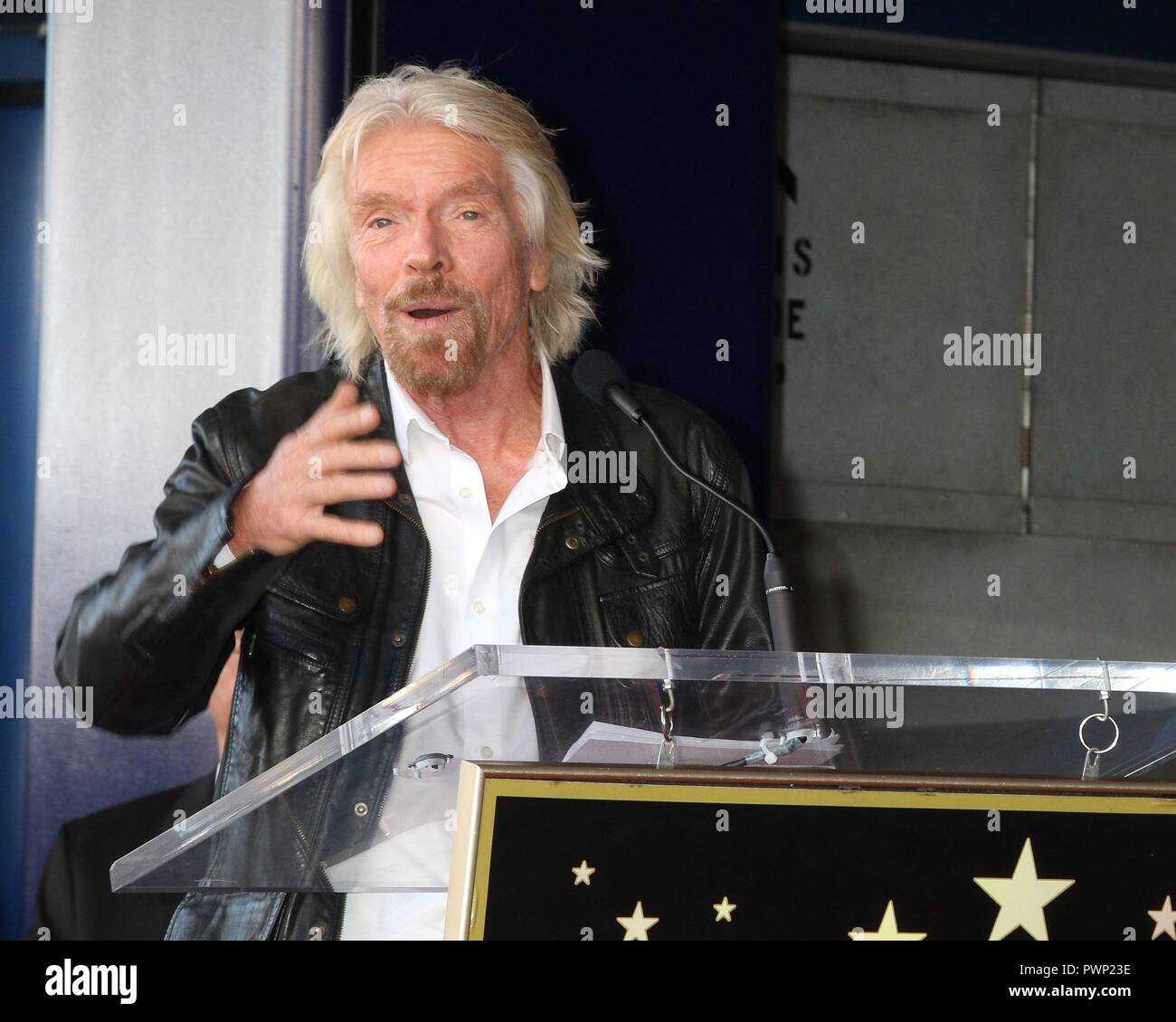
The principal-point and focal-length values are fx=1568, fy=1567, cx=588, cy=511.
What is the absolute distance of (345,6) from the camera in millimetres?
2652

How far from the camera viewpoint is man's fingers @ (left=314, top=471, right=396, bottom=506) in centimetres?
185

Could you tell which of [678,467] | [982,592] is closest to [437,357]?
[678,467]

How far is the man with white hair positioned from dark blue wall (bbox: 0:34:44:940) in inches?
9.1

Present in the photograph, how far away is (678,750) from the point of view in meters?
1.24

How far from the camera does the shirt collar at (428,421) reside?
2.53 metres

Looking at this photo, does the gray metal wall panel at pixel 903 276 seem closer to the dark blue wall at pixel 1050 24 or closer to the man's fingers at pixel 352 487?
the dark blue wall at pixel 1050 24

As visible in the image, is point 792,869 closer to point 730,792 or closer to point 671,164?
point 730,792

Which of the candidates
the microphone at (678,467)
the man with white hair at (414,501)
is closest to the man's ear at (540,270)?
the man with white hair at (414,501)

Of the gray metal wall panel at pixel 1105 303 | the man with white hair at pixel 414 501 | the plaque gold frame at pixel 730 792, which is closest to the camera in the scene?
the plaque gold frame at pixel 730 792

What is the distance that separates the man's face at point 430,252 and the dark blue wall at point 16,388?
630 mm

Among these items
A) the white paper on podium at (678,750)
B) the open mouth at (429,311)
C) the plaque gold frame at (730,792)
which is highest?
the open mouth at (429,311)

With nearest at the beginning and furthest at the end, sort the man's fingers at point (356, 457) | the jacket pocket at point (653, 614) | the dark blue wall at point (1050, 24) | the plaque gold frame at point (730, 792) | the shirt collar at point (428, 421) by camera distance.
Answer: the plaque gold frame at point (730, 792) < the man's fingers at point (356, 457) < the jacket pocket at point (653, 614) < the shirt collar at point (428, 421) < the dark blue wall at point (1050, 24)

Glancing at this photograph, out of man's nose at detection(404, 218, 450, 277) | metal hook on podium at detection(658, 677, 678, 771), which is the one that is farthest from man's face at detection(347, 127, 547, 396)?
metal hook on podium at detection(658, 677, 678, 771)

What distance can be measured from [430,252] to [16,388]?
2.53 feet
